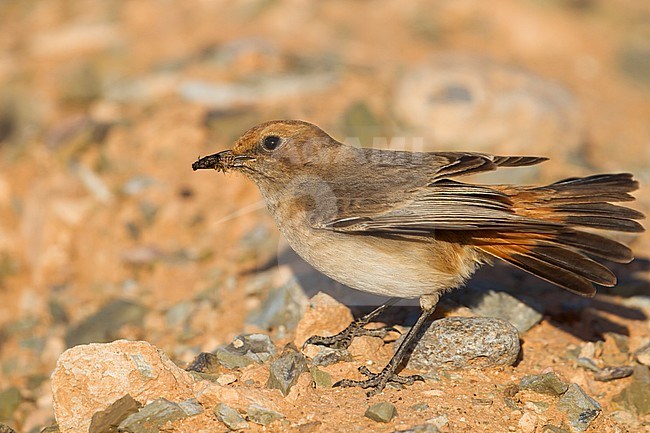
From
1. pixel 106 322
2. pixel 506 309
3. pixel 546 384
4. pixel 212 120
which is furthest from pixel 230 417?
pixel 212 120

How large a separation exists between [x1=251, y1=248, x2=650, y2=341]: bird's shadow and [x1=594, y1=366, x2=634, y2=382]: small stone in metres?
0.44

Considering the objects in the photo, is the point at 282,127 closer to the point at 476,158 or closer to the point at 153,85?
the point at 476,158

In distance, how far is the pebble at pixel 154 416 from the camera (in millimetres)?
4410

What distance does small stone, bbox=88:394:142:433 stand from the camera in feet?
14.5

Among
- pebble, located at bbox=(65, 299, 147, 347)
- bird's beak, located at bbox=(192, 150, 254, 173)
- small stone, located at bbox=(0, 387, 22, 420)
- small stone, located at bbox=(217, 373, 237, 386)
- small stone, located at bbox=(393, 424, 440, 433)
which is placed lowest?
small stone, located at bbox=(0, 387, 22, 420)

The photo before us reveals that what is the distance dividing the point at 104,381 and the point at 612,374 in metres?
3.26

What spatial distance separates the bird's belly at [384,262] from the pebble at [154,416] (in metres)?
1.28

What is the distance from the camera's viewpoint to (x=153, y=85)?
32.5 ft

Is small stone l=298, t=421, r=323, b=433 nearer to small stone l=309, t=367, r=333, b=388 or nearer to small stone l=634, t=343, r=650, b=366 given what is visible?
small stone l=309, t=367, r=333, b=388

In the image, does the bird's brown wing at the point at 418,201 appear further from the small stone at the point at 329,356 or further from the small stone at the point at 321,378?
the small stone at the point at 321,378

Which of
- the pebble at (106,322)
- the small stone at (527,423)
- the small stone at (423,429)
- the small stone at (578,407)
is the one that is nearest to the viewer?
the small stone at (423,429)

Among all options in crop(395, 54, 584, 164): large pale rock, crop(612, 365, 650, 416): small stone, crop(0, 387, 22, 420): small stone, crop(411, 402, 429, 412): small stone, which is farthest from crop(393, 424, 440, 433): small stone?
crop(395, 54, 584, 164): large pale rock

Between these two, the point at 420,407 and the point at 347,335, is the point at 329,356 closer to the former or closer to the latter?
the point at 347,335

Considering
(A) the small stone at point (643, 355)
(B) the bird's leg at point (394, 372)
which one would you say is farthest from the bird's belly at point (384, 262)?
(A) the small stone at point (643, 355)
